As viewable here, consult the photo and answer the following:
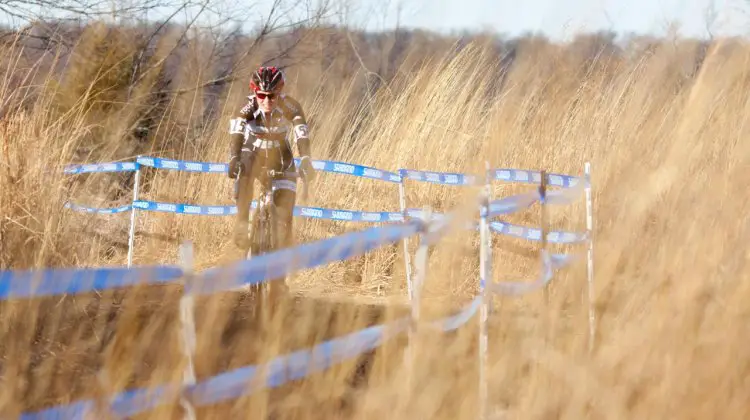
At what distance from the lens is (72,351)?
12.2 ft

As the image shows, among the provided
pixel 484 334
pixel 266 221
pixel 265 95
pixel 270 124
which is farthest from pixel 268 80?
pixel 484 334

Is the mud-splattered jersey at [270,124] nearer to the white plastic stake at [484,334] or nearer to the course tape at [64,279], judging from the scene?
the white plastic stake at [484,334]

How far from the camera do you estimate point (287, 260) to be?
9.16 feet

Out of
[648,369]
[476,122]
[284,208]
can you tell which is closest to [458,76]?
[476,122]

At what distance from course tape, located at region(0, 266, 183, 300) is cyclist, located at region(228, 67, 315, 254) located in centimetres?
438

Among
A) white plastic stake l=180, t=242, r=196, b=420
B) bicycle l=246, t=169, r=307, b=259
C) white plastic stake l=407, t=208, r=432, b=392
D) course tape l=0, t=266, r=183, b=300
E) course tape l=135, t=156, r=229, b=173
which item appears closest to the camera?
course tape l=0, t=266, r=183, b=300

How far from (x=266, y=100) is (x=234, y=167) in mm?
479

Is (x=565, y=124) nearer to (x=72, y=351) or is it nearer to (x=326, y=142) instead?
(x=326, y=142)

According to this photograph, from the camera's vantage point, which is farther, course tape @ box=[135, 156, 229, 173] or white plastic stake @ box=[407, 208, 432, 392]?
course tape @ box=[135, 156, 229, 173]

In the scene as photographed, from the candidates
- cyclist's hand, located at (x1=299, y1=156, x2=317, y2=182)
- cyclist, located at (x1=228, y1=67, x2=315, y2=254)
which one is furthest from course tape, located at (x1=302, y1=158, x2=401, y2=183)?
cyclist's hand, located at (x1=299, y1=156, x2=317, y2=182)

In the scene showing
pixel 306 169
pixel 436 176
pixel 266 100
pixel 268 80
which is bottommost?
pixel 436 176

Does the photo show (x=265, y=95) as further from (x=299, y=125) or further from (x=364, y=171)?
(x=364, y=171)

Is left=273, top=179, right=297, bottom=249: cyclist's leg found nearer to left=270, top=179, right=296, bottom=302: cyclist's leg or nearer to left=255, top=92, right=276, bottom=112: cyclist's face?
left=270, top=179, right=296, bottom=302: cyclist's leg

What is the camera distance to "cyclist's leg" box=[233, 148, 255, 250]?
696cm
